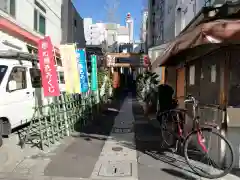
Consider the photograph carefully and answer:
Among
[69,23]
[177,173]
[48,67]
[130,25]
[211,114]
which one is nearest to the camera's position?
[177,173]

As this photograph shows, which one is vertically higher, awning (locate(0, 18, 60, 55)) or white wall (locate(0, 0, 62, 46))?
white wall (locate(0, 0, 62, 46))

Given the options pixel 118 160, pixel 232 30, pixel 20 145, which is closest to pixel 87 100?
pixel 20 145

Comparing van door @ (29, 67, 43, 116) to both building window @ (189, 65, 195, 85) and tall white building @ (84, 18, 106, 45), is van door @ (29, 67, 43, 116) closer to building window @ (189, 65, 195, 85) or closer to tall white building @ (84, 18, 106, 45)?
building window @ (189, 65, 195, 85)

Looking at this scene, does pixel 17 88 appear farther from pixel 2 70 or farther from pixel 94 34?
pixel 94 34

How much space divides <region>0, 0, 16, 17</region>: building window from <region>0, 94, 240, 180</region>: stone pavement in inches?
293

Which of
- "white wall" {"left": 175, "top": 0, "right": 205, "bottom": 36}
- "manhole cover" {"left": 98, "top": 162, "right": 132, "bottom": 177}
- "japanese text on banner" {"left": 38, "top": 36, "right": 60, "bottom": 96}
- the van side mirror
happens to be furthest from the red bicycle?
"white wall" {"left": 175, "top": 0, "right": 205, "bottom": 36}

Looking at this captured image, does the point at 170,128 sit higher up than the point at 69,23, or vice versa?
the point at 69,23

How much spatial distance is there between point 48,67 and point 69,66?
1.28m

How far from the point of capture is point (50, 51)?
745 centimetres

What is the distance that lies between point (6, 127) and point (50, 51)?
245 cm

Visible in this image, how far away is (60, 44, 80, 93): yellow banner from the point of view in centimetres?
861

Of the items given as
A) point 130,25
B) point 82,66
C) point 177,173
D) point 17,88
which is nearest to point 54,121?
point 17,88

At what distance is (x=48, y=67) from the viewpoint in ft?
24.4

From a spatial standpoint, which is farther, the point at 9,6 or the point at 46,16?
the point at 46,16
